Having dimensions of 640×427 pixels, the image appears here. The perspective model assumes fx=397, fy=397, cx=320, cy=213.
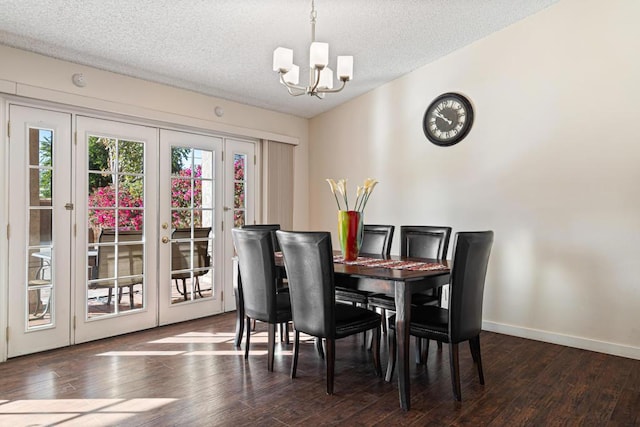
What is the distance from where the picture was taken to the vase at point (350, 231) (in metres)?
3.07

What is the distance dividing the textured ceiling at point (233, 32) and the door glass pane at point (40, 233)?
2.66 ft

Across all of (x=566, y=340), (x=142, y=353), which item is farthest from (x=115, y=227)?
(x=566, y=340)

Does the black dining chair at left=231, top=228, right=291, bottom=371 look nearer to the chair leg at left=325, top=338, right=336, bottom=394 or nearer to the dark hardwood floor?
the dark hardwood floor

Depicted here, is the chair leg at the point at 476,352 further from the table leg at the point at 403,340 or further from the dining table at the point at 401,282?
the table leg at the point at 403,340

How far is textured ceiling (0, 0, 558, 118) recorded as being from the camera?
9.55 feet

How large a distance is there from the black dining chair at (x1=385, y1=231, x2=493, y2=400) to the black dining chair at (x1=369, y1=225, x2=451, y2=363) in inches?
18.8

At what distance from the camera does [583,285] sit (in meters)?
3.48

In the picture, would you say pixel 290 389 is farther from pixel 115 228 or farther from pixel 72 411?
pixel 115 228

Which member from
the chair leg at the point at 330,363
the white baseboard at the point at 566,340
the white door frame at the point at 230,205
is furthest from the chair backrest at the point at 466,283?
the white door frame at the point at 230,205

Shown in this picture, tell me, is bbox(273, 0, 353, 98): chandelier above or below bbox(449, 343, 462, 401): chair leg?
above

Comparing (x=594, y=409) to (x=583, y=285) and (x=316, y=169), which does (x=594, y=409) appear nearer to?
(x=583, y=285)

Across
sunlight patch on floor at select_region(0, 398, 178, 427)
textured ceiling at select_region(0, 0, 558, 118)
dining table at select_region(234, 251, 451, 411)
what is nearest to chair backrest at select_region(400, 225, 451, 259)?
dining table at select_region(234, 251, 451, 411)

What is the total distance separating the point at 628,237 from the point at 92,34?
4574 millimetres

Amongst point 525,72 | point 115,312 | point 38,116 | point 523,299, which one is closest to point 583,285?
point 523,299
